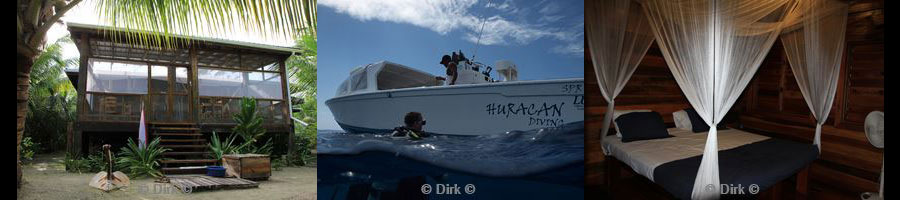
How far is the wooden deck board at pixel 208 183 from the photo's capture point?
4570 mm

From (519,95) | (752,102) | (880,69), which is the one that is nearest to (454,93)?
(519,95)

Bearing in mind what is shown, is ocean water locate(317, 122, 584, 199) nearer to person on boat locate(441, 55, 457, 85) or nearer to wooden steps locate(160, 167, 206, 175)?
person on boat locate(441, 55, 457, 85)

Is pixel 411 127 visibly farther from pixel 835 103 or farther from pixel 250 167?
pixel 835 103

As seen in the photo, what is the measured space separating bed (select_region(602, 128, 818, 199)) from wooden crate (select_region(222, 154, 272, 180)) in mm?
3963

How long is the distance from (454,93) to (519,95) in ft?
1.53

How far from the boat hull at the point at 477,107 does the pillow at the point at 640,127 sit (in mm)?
415

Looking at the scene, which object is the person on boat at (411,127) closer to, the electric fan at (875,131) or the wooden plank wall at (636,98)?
the wooden plank wall at (636,98)

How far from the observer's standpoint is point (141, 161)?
5.48 meters

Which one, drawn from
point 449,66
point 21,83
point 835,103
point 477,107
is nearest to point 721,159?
point 835,103

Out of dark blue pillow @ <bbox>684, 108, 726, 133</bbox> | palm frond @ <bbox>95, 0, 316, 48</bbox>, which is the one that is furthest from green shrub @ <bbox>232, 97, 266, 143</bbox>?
dark blue pillow @ <bbox>684, 108, 726, 133</bbox>

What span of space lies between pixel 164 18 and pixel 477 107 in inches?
93.9

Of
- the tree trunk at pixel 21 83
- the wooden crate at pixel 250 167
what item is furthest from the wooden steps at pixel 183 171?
the tree trunk at pixel 21 83

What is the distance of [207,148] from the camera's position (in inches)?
256

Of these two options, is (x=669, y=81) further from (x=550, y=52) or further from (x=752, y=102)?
(x=550, y=52)
